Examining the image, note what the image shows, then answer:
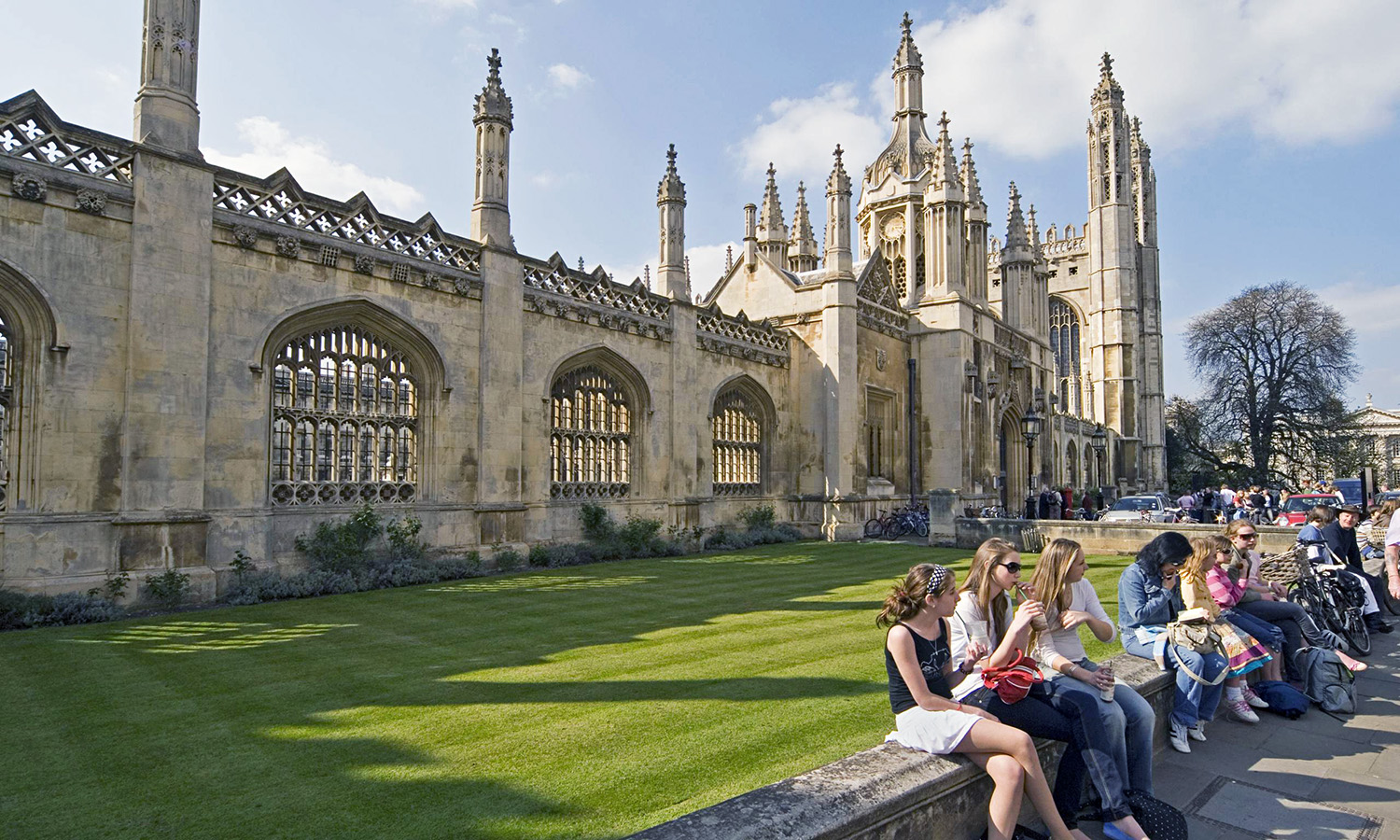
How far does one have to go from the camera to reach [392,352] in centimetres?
1277

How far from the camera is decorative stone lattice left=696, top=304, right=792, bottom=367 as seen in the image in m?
19.2

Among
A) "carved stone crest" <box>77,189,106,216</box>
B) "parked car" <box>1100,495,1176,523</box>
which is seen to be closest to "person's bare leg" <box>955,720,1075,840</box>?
"carved stone crest" <box>77,189,106,216</box>

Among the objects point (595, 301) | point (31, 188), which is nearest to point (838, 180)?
point (595, 301)

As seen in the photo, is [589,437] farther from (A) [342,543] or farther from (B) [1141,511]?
(B) [1141,511]

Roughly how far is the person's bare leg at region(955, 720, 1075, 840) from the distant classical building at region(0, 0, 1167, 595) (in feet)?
32.3

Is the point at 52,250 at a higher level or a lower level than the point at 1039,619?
higher

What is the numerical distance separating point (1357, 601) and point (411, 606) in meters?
10.8

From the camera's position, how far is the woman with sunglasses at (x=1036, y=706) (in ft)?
12.1

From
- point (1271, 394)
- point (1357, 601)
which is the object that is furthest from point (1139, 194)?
point (1357, 601)

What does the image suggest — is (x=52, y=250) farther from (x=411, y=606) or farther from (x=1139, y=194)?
(x=1139, y=194)

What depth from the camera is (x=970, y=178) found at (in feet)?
88.2

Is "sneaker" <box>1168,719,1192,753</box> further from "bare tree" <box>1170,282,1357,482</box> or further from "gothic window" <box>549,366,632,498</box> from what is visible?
"bare tree" <box>1170,282,1357,482</box>

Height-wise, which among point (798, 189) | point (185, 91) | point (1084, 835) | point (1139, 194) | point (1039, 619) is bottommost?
point (1084, 835)

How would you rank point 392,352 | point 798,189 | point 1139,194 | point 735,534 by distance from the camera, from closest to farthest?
point 392,352 → point 735,534 → point 798,189 → point 1139,194
